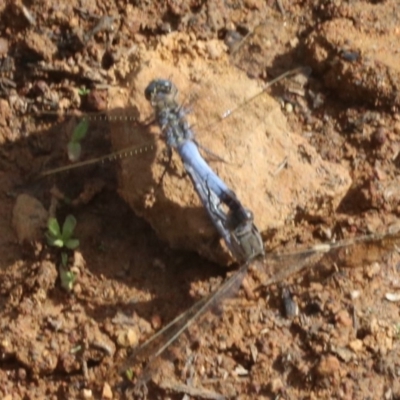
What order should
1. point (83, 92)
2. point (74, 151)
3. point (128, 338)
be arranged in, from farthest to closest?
point (83, 92) < point (74, 151) < point (128, 338)

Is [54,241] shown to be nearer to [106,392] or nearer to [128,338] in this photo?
[128,338]

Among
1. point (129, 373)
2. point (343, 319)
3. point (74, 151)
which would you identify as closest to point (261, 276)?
point (343, 319)

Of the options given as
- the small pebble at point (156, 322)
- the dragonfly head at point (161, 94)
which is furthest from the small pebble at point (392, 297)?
the dragonfly head at point (161, 94)

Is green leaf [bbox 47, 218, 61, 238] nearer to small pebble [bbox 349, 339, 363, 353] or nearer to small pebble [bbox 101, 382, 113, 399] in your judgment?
small pebble [bbox 101, 382, 113, 399]

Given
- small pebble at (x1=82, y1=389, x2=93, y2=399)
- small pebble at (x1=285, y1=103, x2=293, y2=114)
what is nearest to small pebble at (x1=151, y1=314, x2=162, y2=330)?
small pebble at (x1=82, y1=389, x2=93, y2=399)

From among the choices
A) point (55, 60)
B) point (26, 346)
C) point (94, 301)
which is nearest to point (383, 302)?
point (94, 301)

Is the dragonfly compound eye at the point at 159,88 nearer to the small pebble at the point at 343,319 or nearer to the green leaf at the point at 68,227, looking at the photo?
→ the green leaf at the point at 68,227
